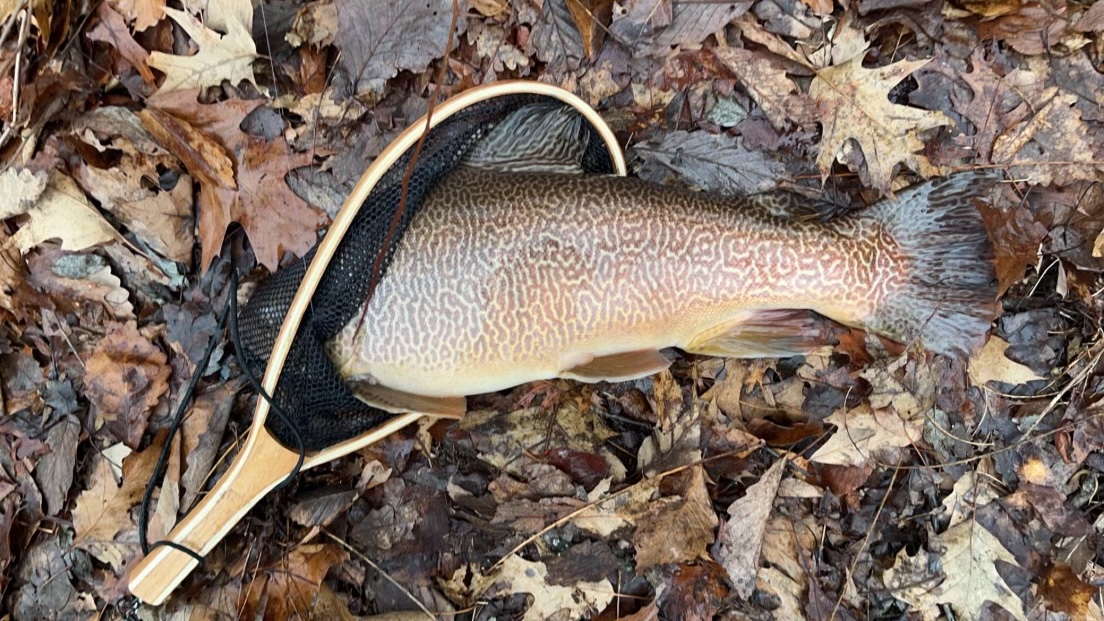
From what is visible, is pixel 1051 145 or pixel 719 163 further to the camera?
pixel 719 163

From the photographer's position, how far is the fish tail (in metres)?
2.74

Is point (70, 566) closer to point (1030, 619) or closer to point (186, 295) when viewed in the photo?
point (186, 295)

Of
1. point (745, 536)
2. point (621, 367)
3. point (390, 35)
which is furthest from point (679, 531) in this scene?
point (390, 35)

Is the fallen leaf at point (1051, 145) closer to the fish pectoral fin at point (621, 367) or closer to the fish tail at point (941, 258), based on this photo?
the fish tail at point (941, 258)

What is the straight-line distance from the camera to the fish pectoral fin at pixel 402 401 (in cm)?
263

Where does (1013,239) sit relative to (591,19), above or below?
below

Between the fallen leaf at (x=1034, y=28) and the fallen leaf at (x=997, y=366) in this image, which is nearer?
the fallen leaf at (x=1034, y=28)

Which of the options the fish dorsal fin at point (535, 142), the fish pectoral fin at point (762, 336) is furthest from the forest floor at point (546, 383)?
the fish pectoral fin at point (762, 336)

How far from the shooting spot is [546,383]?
316cm

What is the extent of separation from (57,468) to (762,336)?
3.41 m

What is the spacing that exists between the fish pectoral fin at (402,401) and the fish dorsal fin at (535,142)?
3.47 feet

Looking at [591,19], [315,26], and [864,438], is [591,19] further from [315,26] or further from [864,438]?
[864,438]

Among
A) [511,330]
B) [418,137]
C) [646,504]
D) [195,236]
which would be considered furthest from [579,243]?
[195,236]

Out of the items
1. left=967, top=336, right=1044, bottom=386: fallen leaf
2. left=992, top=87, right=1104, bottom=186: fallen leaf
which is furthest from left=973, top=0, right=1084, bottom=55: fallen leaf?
left=967, top=336, right=1044, bottom=386: fallen leaf
